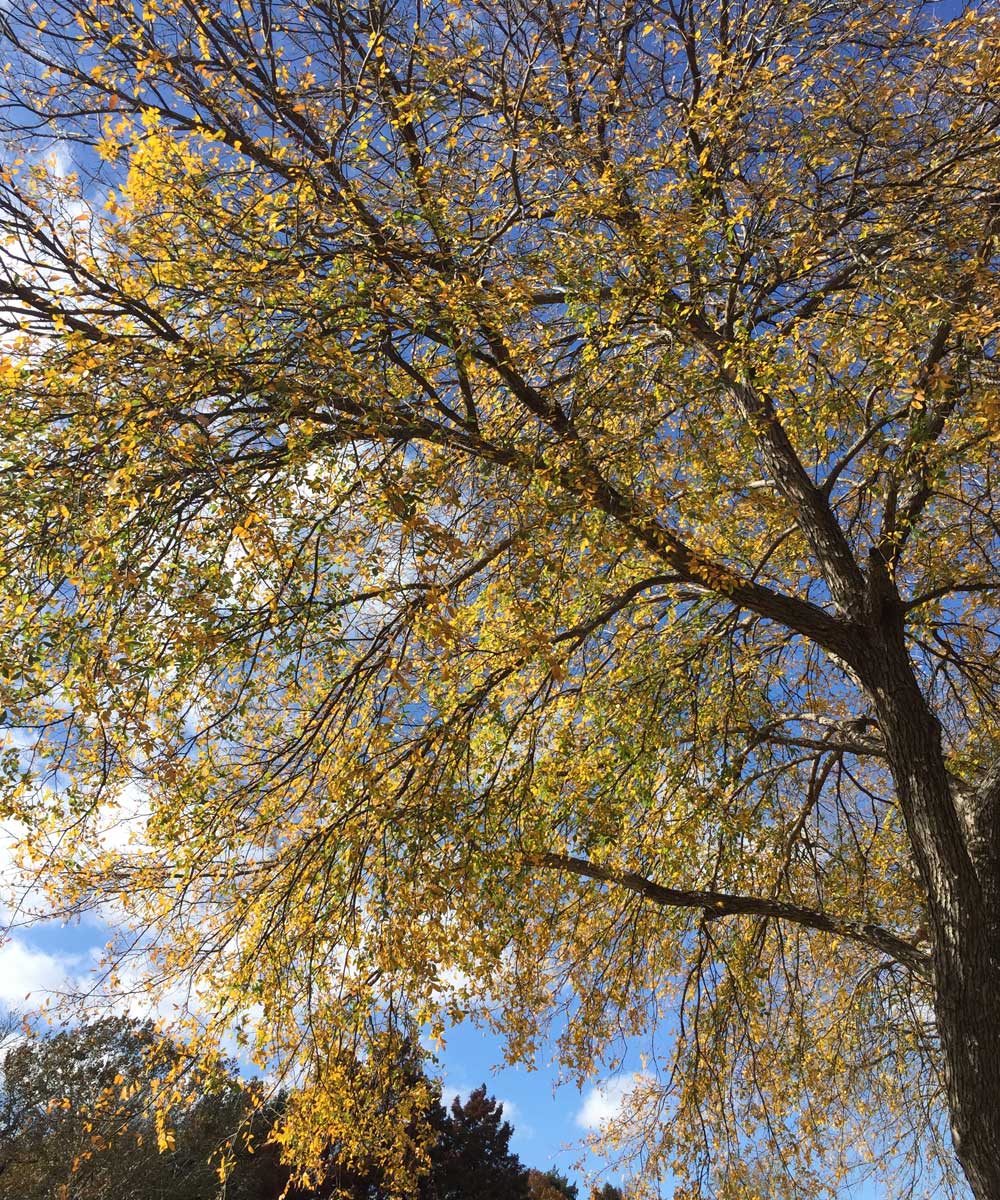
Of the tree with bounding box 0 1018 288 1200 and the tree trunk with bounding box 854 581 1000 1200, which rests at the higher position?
the tree trunk with bounding box 854 581 1000 1200

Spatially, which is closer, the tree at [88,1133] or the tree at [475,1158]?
the tree at [88,1133]

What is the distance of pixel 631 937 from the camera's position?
8172mm

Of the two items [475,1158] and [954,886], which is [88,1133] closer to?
[475,1158]

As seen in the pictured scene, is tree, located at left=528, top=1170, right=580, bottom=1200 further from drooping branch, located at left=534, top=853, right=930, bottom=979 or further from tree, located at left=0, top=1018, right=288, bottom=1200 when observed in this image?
drooping branch, located at left=534, top=853, right=930, bottom=979

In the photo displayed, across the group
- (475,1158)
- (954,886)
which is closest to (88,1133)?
(475,1158)

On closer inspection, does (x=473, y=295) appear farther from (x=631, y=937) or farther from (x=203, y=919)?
(x=631, y=937)

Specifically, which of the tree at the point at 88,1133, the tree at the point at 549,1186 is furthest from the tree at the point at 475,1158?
the tree at the point at 88,1133

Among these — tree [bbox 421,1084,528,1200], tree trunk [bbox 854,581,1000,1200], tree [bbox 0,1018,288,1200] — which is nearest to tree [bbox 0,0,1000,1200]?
tree trunk [bbox 854,581,1000,1200]

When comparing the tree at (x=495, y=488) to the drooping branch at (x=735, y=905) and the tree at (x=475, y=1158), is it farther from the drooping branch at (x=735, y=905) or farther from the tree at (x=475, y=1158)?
the tree at (x=475, y=1158)

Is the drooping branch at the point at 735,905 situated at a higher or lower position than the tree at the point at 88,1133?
higher

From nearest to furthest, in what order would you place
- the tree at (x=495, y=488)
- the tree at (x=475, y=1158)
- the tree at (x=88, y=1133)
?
1. the tree at (x=495, y=488)
2. the tree at (x=88, y=1133)
3. the tree at (x=475, y=1158)

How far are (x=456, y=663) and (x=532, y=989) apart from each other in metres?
3.05

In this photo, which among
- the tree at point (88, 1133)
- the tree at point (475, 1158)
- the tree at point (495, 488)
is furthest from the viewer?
the tree at point (475, 1158)

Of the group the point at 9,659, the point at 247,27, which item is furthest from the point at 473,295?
the point at 9,659
